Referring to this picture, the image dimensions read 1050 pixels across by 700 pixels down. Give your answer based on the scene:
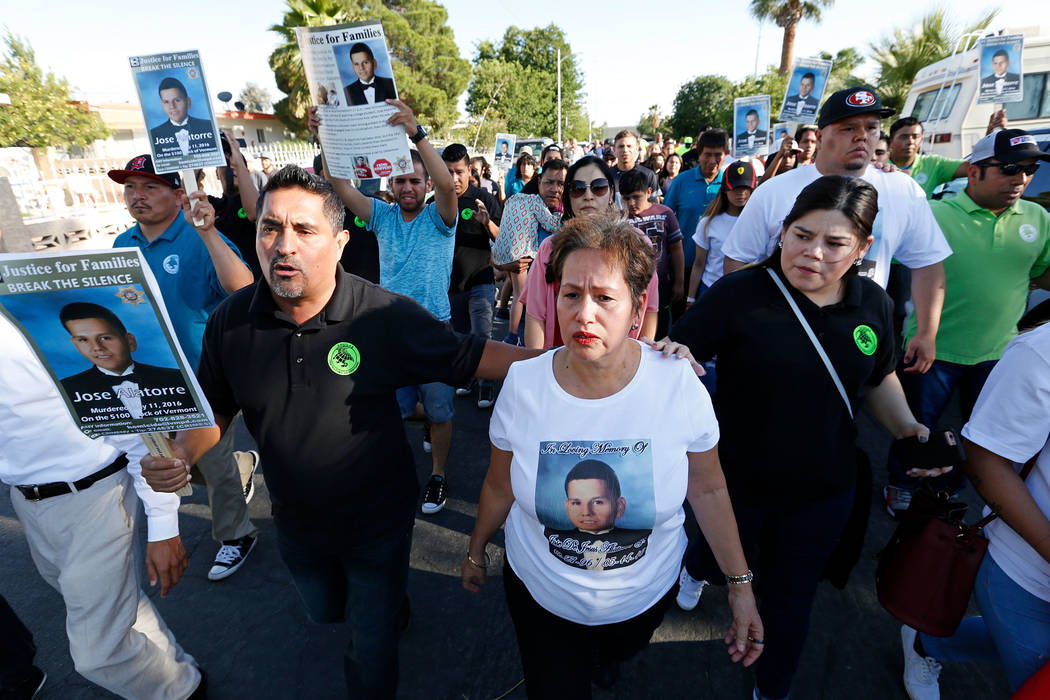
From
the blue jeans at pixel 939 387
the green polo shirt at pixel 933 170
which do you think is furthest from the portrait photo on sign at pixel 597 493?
the green polo shirt at pixel 933 170

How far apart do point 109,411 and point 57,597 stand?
2471 millimetres

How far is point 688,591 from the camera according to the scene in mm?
2826

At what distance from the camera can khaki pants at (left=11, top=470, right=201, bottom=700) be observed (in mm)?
1986

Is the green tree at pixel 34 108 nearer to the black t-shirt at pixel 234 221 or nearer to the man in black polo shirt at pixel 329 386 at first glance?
the black t-shirt at pixel 234 221

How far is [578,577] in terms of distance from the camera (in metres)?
1.66

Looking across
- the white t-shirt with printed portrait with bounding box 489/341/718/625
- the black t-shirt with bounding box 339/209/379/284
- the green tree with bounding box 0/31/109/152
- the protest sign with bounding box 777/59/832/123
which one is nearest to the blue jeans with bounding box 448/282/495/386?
the black t-shirt with bounding box 339/209/379/284

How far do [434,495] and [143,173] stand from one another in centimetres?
253

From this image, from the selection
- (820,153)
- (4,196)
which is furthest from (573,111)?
(820,153)

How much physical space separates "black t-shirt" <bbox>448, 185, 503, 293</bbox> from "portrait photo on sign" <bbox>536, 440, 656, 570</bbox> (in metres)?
3.28

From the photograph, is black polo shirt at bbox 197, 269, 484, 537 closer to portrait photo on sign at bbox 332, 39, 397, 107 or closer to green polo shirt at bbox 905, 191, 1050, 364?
portrait photo on sign at bbox 332, 39, 397, 107

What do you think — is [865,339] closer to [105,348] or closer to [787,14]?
[105,348]

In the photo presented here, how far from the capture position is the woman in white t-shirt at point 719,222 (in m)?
4.30

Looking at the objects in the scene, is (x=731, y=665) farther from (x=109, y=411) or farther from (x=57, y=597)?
(x=57, y=597)

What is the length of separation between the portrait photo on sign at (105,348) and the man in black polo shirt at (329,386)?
10.8 inches
